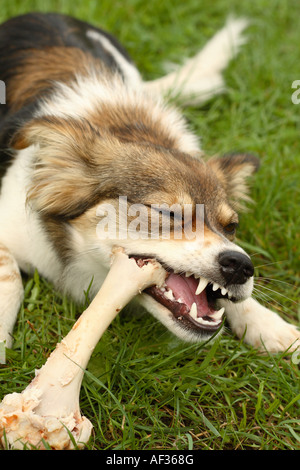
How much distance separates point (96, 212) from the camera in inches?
120

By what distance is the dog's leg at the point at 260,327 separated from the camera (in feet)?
10.8

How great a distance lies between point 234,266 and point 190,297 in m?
0.28

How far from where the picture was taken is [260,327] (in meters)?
3.32

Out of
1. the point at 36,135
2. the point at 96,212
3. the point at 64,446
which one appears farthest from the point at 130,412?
the point at 36,135

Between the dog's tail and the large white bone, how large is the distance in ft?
9.65

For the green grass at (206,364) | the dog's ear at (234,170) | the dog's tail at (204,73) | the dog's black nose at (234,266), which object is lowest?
the green grass at (206,364)

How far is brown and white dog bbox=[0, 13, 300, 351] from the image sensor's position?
284 centimetres
